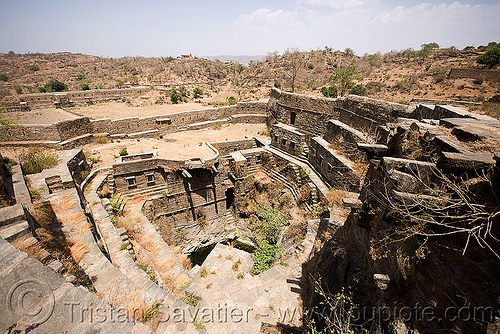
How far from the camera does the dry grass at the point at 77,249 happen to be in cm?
485

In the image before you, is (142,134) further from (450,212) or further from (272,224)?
(450,212)

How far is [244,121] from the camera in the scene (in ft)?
65.8

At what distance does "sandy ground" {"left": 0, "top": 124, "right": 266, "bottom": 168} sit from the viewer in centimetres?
1253

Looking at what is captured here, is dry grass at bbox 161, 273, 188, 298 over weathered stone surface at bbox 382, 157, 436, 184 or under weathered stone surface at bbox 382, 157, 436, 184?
under

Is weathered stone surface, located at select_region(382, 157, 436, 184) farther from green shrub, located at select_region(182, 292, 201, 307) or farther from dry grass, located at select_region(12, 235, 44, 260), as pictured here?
green shrub, located at select_region(182, 292, 201, 307)

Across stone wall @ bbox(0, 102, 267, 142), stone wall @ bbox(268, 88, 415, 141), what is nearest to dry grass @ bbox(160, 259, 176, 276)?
stone wall @ bbox(268, 88, 415, 141)

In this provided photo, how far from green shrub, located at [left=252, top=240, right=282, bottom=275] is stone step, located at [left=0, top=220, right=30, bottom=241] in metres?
7.03

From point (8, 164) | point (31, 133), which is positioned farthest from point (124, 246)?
point (31, 133)

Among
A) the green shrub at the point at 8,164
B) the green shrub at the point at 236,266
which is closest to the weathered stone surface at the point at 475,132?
the green shrub at the point at 236,266

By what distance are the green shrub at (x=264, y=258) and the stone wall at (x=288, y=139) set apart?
6.07 meters

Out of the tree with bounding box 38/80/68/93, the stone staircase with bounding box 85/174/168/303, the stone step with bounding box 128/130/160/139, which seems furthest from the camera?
the tree with bounding box 38/80/68/93

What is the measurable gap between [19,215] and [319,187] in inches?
388

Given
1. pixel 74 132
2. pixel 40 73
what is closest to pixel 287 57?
pixel 74 132

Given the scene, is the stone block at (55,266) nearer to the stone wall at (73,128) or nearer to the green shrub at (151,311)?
the green shrub at (151,311)
